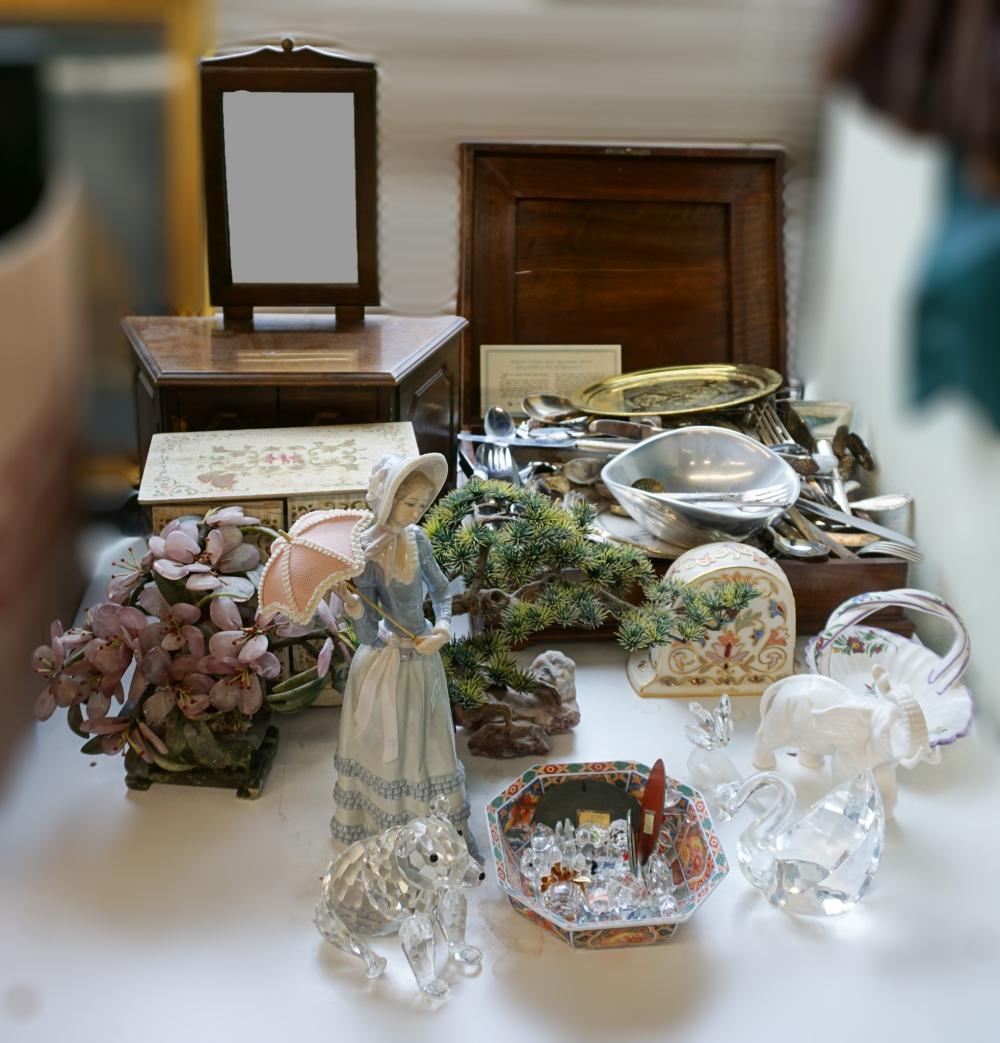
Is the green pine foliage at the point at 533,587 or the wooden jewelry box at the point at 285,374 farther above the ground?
the wooden jewelry box at the point at 285,374

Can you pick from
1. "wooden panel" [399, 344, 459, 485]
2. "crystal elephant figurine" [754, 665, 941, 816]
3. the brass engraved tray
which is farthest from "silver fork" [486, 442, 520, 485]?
"crystal elephant figurine" [754, 665, 941, 816]

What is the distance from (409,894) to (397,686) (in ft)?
0.57

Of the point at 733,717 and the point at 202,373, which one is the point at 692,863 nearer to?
the point at 733,717

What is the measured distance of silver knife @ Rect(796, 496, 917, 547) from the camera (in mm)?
1459

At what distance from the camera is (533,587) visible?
1.14m

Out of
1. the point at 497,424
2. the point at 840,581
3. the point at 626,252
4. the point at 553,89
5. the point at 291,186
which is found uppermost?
the point at 553,89

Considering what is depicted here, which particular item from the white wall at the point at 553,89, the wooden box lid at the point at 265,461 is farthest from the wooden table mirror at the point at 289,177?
the white wall at the point at 553,89

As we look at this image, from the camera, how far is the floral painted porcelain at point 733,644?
4.25ft

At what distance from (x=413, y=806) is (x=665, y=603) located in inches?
11.6

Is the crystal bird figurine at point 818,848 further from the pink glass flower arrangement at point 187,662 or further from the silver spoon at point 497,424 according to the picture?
the silver spoon at point 497,424

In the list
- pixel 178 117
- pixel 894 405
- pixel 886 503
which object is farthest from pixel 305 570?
pixel 886 503

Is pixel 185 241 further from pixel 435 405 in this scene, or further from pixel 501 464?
pixel 501 464

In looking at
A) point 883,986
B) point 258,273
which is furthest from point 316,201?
point 883,986

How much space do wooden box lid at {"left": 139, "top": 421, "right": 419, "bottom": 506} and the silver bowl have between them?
0.92ft
